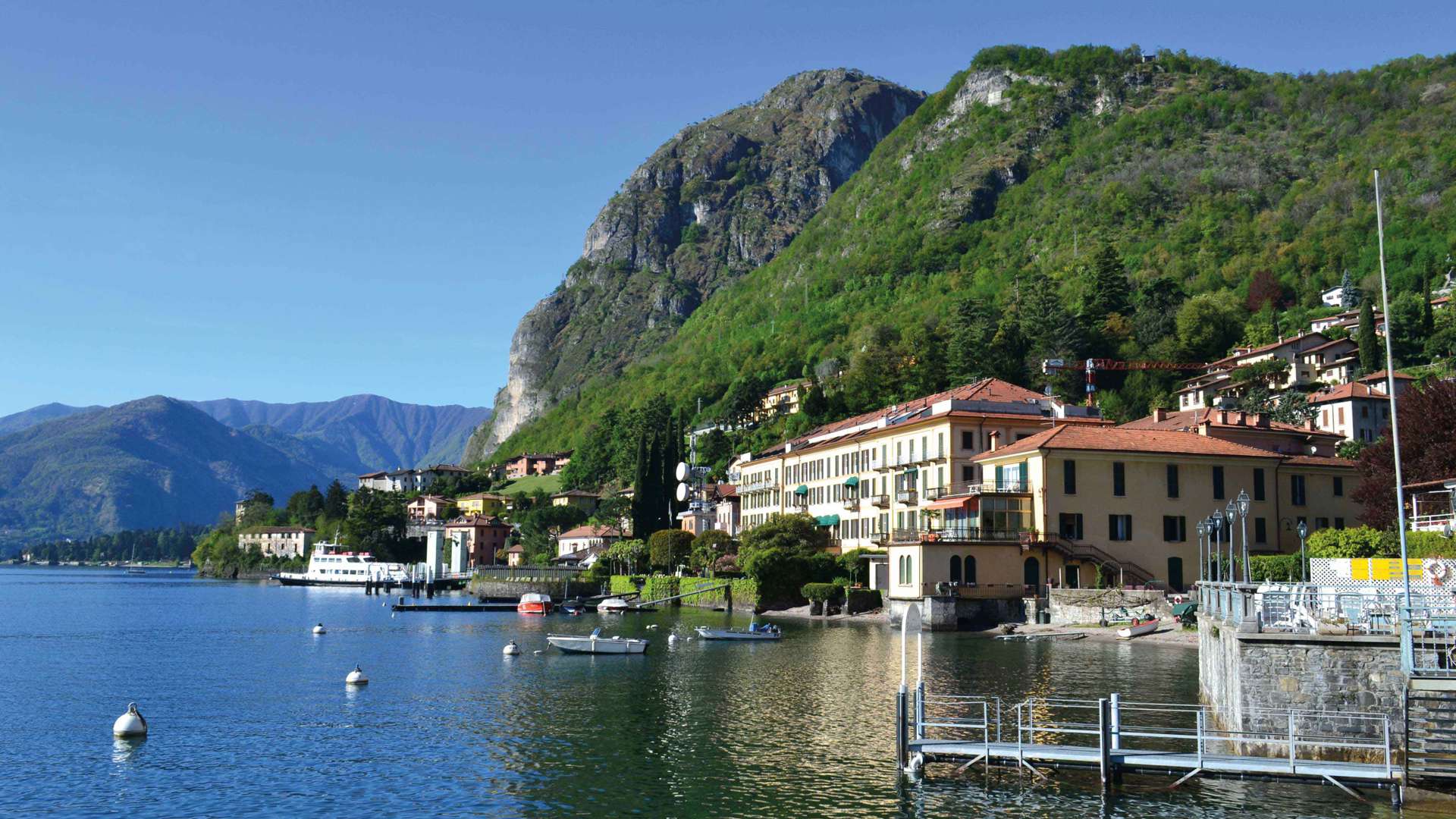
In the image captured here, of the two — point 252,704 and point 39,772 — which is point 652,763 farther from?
point 252,704

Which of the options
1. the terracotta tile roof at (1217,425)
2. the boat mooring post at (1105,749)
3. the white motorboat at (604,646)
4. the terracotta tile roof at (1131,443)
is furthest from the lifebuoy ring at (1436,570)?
the terracotta tile roof at (1217,425)

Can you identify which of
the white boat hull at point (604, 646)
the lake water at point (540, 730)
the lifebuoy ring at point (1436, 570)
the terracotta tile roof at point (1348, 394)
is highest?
the terracotta tile roof at point (1348, 394)

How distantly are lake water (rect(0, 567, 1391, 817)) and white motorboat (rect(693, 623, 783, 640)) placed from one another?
4.95ft

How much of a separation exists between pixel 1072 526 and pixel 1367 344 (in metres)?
65.3

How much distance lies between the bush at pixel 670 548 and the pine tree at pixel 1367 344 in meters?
69.0

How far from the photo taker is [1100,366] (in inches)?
5207

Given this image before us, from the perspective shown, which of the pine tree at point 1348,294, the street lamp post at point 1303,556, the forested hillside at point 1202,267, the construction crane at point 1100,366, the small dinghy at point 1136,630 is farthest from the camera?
the pine tree at point 1348,294

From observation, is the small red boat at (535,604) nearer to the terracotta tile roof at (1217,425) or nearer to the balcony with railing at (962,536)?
the balcony with railing at (962,536)

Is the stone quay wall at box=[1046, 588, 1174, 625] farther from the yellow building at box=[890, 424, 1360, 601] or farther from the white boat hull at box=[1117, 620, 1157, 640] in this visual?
the yellow building at box=[890, 424, 1360, 601]

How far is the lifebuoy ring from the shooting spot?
99.9 feet

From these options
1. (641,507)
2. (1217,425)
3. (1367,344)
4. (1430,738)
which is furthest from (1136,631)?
(1367,344)

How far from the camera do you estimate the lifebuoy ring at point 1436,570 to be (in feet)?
99.9

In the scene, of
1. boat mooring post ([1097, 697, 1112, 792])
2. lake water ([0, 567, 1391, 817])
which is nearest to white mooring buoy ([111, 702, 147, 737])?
lake water ([0, 567, 1391, 817])

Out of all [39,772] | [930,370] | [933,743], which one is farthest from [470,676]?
[930,370]
